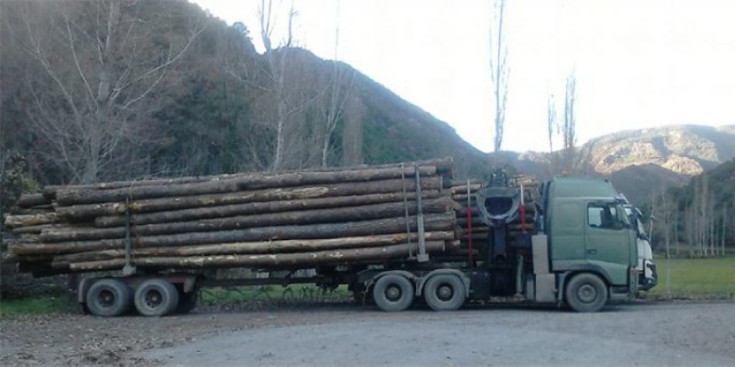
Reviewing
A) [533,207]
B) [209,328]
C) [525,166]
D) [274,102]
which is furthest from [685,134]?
[209,328]

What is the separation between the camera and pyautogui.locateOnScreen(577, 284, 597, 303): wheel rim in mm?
20984

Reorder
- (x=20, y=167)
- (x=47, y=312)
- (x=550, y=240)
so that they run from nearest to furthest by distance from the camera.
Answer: (x=550, y=240) < (x=47, y=312) < (x=20, y=167)

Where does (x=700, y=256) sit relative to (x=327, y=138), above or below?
below

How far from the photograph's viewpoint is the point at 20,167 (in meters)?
27.8

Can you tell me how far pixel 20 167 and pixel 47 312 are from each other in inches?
257

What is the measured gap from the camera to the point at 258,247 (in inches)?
864

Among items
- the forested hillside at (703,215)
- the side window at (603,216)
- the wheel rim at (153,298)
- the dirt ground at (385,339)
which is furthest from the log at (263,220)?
the forested hillside at (703,215)

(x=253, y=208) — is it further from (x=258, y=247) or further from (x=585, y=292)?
(x=585, y=292)

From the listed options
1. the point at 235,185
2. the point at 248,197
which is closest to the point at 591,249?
the point at 248,197

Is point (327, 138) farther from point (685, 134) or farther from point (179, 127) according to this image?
point (685, 134)

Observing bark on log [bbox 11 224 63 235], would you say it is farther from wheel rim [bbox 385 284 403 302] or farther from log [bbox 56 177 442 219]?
wheel rim [bbox 385 284 403 302]

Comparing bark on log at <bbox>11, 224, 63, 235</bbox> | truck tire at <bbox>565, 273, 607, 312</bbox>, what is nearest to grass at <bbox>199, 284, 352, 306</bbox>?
bark on log at <bbox>11, 224, 63, 235</bbox>

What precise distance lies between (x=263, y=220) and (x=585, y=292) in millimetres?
7982

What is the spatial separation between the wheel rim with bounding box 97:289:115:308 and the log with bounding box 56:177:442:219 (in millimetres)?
1954
